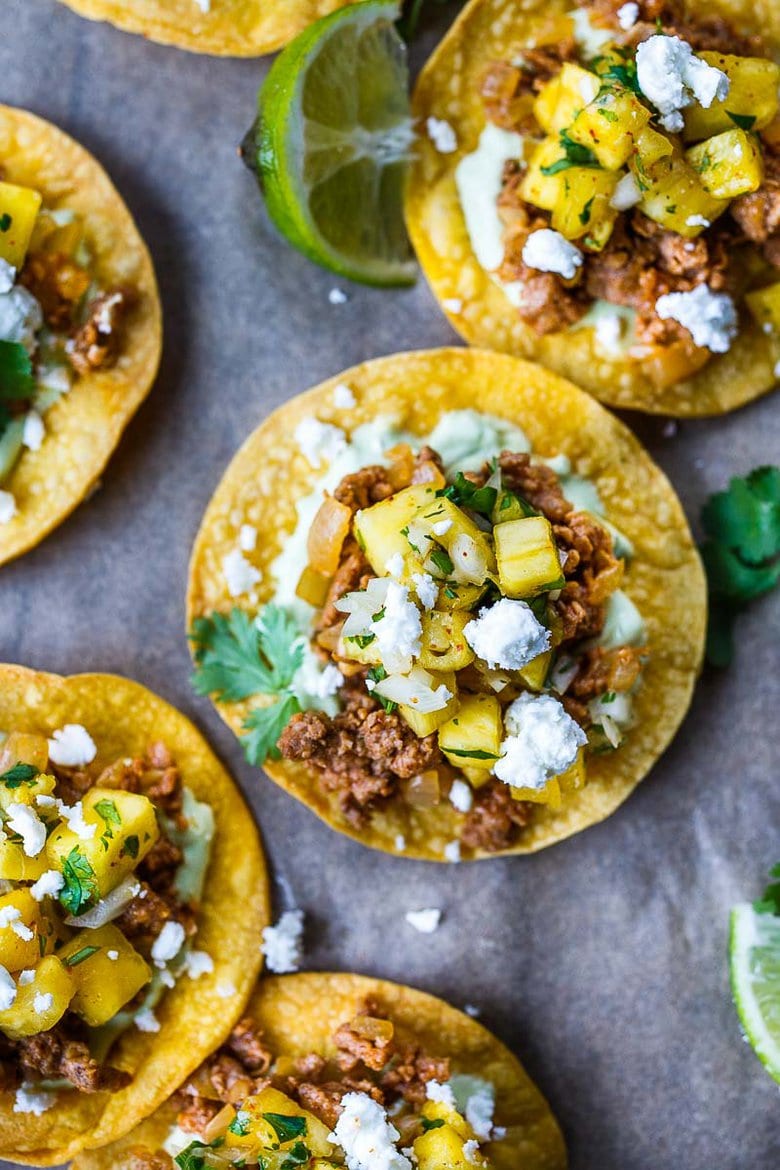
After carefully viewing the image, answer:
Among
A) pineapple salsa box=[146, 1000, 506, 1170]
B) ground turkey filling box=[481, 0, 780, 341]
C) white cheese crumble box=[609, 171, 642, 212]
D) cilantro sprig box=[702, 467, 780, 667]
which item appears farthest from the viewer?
cilantro sprig box=[702, 467, 780, 667]

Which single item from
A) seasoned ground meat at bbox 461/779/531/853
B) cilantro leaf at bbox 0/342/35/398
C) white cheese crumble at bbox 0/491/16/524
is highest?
cilantro leaf at bbox 0/342/35/398

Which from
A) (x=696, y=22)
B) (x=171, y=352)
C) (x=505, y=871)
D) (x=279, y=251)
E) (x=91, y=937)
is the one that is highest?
(x=696, y=22)

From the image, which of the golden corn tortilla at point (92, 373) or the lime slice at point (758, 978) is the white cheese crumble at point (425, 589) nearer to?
the golden corn tortilla at point (92, 373)

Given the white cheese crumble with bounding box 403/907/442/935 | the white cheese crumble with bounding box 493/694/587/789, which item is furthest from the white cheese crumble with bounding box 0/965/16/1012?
the white cheese crumble with bounding box 493/694/587/789

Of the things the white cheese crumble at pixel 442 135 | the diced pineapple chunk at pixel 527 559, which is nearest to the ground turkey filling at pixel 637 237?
the white cheese crumble at pixel 442 135

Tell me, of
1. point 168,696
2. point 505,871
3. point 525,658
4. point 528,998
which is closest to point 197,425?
point 168,696

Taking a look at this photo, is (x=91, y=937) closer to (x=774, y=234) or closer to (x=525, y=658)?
(x=525, y=658)

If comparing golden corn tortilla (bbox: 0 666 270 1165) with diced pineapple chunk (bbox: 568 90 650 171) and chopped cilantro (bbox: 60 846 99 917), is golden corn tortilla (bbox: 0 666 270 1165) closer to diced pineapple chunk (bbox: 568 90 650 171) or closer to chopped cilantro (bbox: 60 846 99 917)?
chopped cilantro (bbox: 60 846 99 917)
